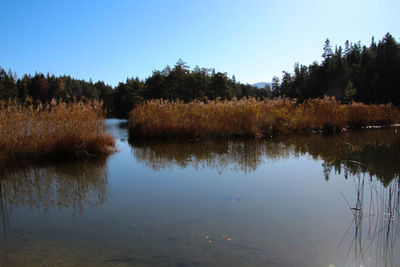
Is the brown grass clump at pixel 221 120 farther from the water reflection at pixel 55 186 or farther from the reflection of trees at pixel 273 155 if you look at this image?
the water reflection at pixel 55 186

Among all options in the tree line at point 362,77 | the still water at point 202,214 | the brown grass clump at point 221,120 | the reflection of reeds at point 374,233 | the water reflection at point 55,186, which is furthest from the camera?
the tree line at point 362,77

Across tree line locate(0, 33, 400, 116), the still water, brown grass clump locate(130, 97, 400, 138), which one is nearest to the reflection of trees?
the still water

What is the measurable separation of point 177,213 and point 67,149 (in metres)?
4.44

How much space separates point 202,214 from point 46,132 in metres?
4.95

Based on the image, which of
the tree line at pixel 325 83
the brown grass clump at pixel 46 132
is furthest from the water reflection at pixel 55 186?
the tree line at pixel 325 83

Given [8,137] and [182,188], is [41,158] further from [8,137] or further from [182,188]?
[182,188]

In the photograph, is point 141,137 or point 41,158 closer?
point 41,158

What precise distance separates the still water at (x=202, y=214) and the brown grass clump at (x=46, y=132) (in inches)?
25.0

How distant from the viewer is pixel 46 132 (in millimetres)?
6527

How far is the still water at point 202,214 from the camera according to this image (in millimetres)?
2453

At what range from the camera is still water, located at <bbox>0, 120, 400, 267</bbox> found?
8.05ft

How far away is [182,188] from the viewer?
14.7ft

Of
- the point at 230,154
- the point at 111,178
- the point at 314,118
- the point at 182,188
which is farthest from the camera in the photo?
the point at 314,118

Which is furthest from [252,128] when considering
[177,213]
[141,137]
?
[177,213]
